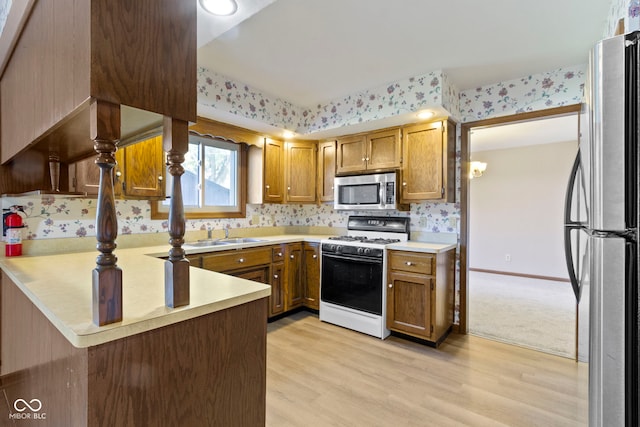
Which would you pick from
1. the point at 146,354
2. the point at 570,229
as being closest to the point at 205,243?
the point at 146,354

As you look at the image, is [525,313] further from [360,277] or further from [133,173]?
[133,173]

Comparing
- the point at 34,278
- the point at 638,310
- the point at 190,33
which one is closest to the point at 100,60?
the point at 190,33

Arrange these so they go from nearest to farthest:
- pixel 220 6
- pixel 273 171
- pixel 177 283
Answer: pixel 177 283 < pixel 220 6 < pixel 273 171

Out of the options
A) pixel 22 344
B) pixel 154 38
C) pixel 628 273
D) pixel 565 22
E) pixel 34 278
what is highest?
pixel 565 22

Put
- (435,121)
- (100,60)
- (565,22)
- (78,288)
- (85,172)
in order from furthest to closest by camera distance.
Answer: (435,121) < (85,172) < (565,22) < (78,288) < (100,60)

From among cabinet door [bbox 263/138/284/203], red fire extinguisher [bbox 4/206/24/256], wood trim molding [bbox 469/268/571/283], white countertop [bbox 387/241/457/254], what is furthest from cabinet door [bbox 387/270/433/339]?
wood trim molding [bbox 469/268/571/283]

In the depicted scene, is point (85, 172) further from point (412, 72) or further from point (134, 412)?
point (412, 72)

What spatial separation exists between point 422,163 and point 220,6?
218cm

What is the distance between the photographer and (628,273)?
83 cm

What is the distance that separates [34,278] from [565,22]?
3412 mm

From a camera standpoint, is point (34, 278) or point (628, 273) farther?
point (34, 278)

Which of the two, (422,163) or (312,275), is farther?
(312,275)

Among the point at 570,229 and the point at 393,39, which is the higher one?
the point at 393,39

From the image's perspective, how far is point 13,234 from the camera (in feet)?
6.38
